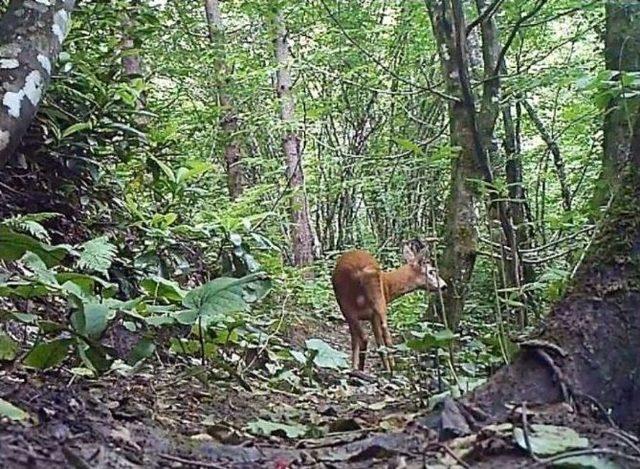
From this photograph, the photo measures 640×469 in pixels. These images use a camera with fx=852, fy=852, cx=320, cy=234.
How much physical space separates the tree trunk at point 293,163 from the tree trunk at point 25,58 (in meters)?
8.21

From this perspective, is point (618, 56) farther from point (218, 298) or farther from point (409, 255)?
point (218, 298)

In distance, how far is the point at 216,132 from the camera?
36.8ft

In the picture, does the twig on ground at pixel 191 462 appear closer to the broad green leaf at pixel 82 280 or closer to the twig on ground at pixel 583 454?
the twig on ground at pixel 583 454

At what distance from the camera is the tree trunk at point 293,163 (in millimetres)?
11766

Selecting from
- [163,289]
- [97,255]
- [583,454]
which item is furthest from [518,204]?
[583,454]

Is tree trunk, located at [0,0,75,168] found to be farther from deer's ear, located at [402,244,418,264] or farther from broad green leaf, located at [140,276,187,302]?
deer's ear, located at [402,244,418,264]

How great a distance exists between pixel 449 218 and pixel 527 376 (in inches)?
147

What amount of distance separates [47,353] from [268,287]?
47.8 inches

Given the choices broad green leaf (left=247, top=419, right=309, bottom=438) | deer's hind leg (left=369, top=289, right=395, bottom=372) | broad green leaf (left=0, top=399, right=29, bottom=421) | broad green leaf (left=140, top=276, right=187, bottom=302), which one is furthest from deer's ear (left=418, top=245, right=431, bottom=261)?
broad green leaf (left=0, top=399, right=29, bottom=421)

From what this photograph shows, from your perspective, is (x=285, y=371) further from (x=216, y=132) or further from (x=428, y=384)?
(x=216, y=132)

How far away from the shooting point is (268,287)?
3.72m

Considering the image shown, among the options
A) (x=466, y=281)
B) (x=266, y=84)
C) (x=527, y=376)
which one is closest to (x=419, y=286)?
(x=466, y=281)

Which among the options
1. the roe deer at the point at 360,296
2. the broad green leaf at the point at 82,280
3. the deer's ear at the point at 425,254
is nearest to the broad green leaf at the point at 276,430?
the broad green leaf at the point at 82,280

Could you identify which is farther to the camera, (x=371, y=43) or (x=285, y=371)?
(x=371, y=43)
